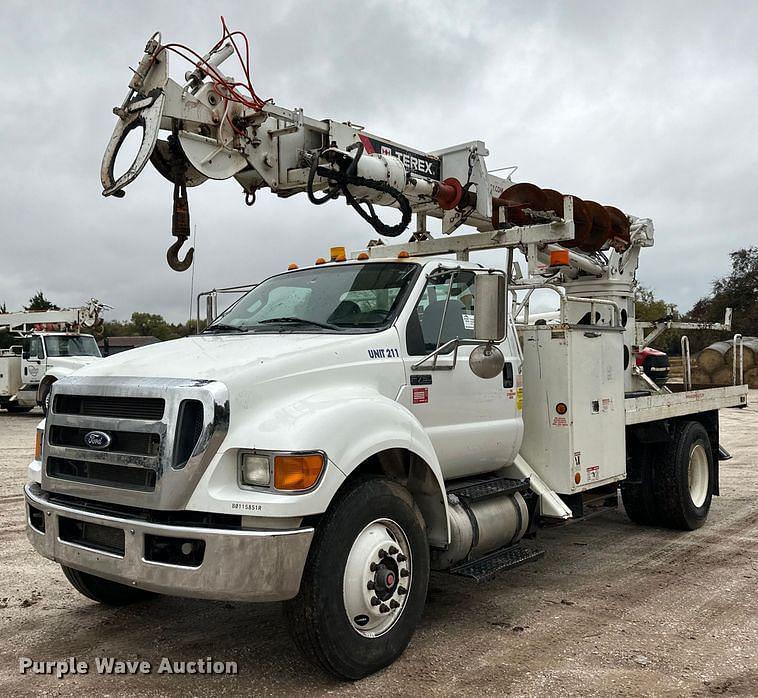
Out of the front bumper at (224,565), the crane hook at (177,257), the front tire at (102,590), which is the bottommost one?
the front tire at (102,590)

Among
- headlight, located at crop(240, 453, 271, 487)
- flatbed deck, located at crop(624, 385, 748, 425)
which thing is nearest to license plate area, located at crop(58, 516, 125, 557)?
headlight, located at crop(240, 453, 271, 487)

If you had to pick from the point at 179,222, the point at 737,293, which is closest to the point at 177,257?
the point at 179,222

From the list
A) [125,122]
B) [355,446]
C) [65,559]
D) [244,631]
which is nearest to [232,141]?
[125,122]

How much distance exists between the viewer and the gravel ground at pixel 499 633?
392 centimetres

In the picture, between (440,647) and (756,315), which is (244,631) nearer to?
(440,647)

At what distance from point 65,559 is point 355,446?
63.9 inches

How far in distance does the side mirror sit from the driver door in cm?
46

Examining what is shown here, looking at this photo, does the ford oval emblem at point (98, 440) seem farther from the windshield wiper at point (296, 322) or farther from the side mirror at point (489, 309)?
the side mirror at point (489, 309)

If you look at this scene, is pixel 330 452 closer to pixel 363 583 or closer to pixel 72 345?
pixel 363 583

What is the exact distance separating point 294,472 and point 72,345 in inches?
736

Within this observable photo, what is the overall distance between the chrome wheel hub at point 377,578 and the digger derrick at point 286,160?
2526mm

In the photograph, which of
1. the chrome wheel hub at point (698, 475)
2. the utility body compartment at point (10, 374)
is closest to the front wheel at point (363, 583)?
the chrome wheel hub at point (698, 475)

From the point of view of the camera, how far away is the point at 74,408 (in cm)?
413

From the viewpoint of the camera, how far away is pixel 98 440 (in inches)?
153
